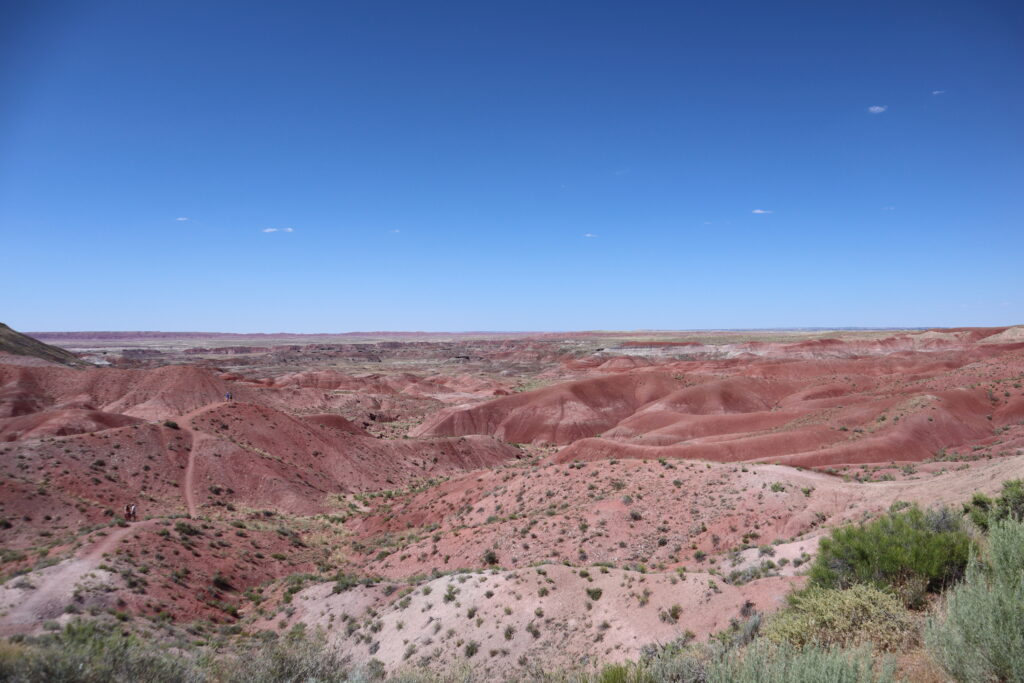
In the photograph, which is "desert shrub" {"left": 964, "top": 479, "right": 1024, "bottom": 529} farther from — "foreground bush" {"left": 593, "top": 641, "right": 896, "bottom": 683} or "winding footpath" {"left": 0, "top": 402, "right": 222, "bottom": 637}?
"winding footpath" {"left": 0, "top": 402, "right": 222, "bottom": 637}

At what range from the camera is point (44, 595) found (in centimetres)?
1592

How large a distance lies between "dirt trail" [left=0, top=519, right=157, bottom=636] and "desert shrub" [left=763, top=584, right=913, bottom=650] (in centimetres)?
1838

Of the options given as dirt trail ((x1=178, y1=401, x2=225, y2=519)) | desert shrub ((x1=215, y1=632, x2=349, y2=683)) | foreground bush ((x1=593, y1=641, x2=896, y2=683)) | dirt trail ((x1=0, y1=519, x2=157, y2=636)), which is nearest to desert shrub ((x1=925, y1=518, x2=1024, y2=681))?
foreground bush ((x1=593, y1=641, x2=896, y2=683))

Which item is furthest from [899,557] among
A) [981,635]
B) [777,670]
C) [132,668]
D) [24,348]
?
[24,348]

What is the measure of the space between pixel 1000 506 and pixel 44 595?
25384 millimetres

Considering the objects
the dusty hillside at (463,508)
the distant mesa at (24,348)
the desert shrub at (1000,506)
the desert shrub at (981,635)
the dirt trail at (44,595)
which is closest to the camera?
the desert shrub at (981,635)

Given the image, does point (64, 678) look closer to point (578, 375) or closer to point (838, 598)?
point (838, 598)

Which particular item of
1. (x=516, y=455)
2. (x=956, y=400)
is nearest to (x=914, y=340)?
(x=956, y=400)

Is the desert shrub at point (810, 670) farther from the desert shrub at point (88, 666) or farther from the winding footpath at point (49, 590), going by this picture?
the winding footpath at point (49, 590)

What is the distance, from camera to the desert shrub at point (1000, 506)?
9.53 m

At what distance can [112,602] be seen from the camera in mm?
16547

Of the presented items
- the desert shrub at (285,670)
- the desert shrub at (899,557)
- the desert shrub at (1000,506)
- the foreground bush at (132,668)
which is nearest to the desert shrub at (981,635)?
the desert shrub at (899,557)

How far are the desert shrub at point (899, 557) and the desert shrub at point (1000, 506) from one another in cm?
79

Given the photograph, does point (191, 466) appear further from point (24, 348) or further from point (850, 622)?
point (24, 348)
